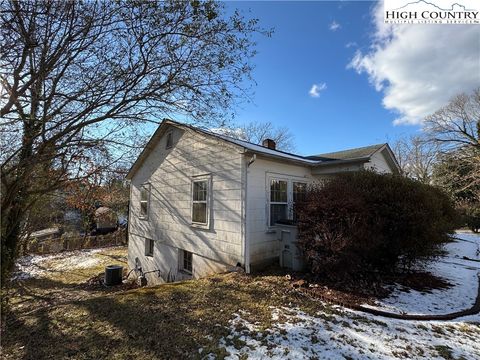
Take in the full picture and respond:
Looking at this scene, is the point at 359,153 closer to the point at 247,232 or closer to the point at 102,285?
the point at 247,232

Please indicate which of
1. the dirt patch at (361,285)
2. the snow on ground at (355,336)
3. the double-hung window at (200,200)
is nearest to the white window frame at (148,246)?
the double-hung window at (200,200)

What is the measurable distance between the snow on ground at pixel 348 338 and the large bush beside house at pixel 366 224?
146 cm

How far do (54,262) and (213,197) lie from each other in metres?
13.5

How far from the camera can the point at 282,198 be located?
328 inches

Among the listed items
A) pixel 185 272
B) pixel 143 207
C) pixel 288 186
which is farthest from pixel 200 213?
pixel 143 207

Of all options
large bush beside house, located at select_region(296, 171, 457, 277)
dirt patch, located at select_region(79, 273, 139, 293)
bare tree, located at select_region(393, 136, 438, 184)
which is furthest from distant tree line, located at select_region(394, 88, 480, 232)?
dirt patch, located at select_region(79, 273, 139, 293)

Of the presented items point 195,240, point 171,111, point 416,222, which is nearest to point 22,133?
point 171,111

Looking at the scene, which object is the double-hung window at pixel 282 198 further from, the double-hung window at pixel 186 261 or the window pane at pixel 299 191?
the double-hung window at pixel 186 261

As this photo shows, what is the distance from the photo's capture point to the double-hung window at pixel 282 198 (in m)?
7.98

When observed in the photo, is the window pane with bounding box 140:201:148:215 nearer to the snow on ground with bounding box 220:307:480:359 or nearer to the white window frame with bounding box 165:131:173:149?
the white window frame with bounding box 165:131:173:149

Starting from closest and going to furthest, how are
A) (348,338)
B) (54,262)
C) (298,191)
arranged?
(348,338) → (298,191) → (54,262)

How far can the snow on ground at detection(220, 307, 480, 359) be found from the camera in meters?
3.29

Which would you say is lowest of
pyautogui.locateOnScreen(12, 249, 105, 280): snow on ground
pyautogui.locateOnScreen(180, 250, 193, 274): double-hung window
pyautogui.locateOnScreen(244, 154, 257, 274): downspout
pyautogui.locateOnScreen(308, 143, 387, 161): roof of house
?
pyautogui.locateOnScreen(12, 249, 105, 280): snow on ground

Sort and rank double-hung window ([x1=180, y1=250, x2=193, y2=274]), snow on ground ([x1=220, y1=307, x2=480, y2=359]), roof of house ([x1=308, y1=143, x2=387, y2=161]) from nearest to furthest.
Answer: snow on ground ([x1=220, y1=307, x2=480, y2=359]) → double-hung window ([x1=180, y1=250, x2=193, y2=274]) → roof of house ([x1=308, y1=143, x2=387, y2=161])
